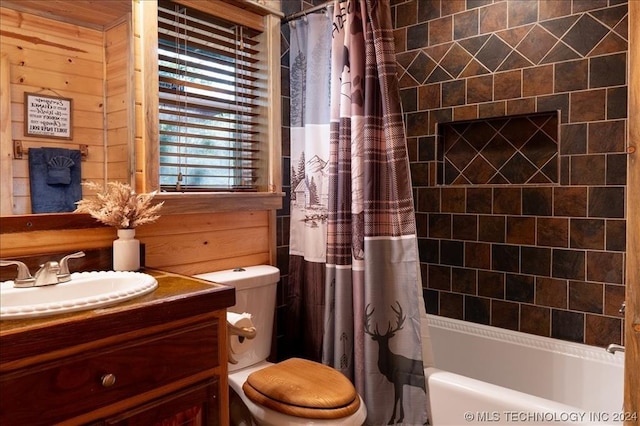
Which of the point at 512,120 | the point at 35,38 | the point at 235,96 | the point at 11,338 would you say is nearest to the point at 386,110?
the point at 235,96

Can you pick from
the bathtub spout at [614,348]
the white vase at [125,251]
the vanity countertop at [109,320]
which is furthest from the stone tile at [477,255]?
the white vase at [125,251]

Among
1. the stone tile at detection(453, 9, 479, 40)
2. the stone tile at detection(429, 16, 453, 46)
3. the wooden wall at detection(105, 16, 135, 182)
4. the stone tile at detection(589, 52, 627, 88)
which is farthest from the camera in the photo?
the stone tile at detection(429, 16, 453, 46)

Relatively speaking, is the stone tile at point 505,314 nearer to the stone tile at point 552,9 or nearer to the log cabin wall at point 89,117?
the stone tile at point 552,9

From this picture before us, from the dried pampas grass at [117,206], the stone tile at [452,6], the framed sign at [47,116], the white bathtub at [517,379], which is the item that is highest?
the stone tile at [452,6]

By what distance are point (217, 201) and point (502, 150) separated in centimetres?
165

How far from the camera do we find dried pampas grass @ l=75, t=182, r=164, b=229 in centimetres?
163

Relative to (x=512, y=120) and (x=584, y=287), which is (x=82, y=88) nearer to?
(x=512, y=120)

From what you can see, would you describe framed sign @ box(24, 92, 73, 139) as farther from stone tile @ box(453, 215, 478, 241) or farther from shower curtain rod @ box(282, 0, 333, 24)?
stone tile @ box(453, 215, 478, 241)

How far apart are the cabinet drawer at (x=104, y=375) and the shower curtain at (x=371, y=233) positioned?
0.76m

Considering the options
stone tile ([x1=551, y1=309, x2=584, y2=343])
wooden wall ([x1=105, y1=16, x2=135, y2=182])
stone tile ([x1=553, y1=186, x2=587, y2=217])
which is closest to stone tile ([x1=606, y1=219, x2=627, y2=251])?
stone tile ([x1=553, y1=186, x2=587, y2=217])

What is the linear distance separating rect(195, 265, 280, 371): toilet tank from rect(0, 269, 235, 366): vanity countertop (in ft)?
1.57

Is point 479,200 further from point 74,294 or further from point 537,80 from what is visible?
point 74,294

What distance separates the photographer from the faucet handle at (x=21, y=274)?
1.35 m

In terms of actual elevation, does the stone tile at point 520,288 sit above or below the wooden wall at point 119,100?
below
